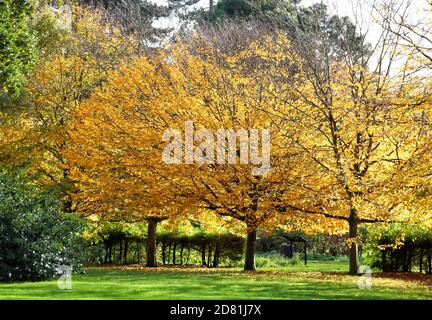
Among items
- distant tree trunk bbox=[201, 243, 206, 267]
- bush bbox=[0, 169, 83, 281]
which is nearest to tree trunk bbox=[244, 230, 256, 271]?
bush bbox=[0, 169, 83, 281]

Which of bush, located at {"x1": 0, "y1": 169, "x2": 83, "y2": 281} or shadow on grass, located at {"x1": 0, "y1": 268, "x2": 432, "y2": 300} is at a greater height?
bush, located at {"x1": 0, "y1": 169, "x2": 83, "y2": 281}

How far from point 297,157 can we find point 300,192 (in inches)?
36.2

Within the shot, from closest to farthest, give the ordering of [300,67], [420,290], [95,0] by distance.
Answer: [420,290]
[300,67]
[95,0]

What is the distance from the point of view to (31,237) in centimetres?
1214

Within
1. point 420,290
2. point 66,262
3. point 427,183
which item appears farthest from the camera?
point 66,262

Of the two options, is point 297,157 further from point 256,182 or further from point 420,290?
point 420,290

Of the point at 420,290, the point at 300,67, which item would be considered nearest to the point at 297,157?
the point at 300,67

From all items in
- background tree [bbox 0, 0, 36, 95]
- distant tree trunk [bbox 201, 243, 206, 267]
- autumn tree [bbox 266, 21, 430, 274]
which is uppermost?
background tree [bbox 0, 0, 36, 95]

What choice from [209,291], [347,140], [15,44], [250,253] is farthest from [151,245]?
[209,291]

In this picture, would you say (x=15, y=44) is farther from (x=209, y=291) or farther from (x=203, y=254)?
(x=209, y=291)

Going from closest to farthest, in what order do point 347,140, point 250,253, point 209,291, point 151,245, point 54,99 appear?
point 209,291 < point 347,140 < point 250,253 < point 54,99 < point 151,245

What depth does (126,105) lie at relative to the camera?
16.8 metres

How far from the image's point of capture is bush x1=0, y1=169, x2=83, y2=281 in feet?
37.9

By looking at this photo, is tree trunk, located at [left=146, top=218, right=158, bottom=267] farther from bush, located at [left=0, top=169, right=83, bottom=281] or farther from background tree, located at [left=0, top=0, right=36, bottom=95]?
bush, located at [left=0, top=169, right=83, bottom=281]
